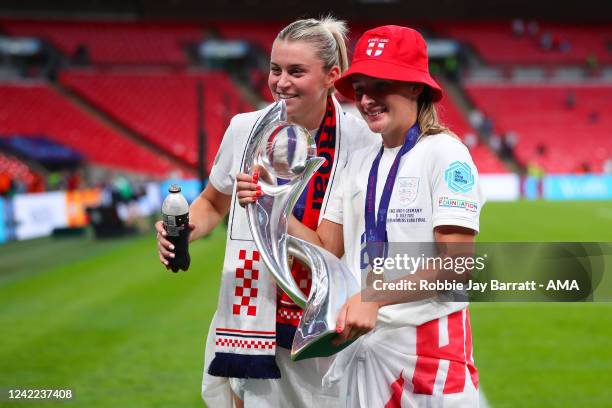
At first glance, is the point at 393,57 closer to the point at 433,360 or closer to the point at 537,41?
the point at 433,360

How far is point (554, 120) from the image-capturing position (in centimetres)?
3444

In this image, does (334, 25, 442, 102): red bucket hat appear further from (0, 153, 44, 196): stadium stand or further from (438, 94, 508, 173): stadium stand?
(438, 94, 508, 173): stadium stand

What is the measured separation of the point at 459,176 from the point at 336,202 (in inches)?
18.3

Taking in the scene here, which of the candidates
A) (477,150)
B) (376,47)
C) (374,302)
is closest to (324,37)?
(376,47)

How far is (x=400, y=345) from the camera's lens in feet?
7.49

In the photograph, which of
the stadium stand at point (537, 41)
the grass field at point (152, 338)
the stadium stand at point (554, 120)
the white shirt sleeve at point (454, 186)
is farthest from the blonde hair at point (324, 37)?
the stadium stand at point (537, 41)

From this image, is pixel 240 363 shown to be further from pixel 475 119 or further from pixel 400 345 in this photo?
pixel 475 119

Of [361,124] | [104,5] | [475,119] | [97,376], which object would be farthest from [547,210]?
[104,5]

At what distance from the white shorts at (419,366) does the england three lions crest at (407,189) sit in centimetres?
37

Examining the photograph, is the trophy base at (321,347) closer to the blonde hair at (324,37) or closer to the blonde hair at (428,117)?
the blonde hair at (428,117)

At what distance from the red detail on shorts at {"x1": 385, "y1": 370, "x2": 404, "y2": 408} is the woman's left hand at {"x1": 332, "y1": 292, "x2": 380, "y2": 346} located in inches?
13.8

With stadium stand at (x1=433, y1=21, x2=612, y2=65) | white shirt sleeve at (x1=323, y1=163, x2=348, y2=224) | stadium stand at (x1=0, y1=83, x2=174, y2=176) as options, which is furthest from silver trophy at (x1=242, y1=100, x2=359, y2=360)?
stadium stand at (x1=433, y1=21, x2=612, y2=65)

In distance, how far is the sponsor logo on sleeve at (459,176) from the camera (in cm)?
217

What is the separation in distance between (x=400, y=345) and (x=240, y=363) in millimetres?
565
